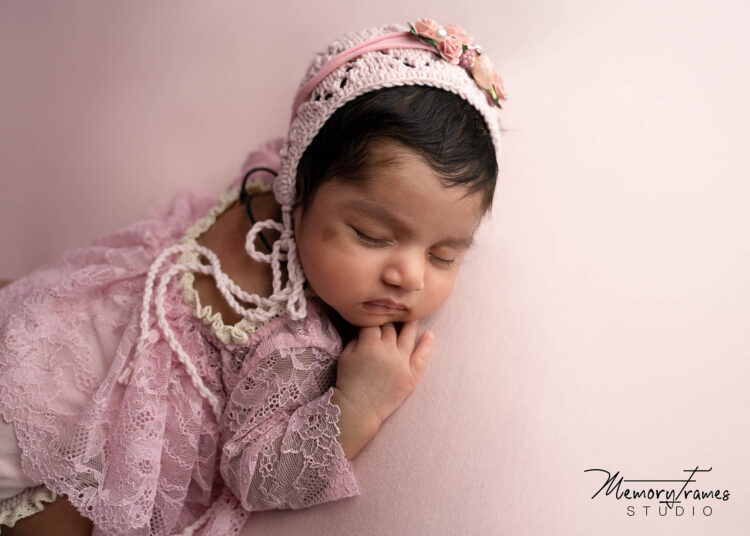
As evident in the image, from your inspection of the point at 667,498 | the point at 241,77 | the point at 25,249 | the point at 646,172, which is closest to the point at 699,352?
the point at 667,498

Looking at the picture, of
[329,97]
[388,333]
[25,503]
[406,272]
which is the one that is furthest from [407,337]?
[25,503]

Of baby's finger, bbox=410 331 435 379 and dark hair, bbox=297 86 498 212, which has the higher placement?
dark hair, bbox=297 86 498 212

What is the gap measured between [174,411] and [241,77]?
1.07 meters

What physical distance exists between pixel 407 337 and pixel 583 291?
1.13 ft

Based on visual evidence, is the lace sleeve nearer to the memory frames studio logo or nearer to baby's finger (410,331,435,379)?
baby's finger (410,331,435,379)

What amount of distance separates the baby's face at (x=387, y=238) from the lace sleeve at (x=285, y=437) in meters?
0.15

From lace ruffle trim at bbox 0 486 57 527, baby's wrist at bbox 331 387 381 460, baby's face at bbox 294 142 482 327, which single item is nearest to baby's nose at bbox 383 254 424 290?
baby's face at bbox 294 142 482 327

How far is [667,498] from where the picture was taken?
964 mm

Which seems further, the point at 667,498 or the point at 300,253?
the point at 300,253

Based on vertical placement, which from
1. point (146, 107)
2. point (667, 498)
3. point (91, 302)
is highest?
point (146, 107)

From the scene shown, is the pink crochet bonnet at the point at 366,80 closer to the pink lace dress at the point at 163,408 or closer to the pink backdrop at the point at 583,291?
the pink lace dress at the point at 163,408

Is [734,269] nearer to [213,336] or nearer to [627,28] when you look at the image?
[627,28]

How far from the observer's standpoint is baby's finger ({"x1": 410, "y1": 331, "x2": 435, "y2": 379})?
→ 1138 millimetres

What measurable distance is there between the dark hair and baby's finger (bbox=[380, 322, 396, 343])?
0.98 feet
